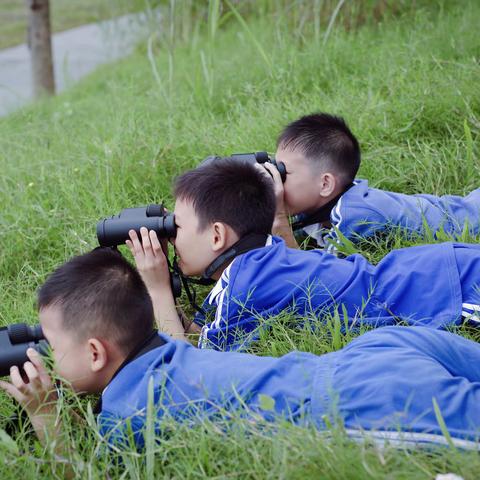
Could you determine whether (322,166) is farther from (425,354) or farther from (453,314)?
(425,354)

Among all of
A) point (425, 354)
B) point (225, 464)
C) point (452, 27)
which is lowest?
point (225, 464)

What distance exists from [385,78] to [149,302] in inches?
101

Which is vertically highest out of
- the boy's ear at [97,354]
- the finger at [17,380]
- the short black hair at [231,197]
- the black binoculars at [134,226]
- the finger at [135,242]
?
the short black hair at [231,197]

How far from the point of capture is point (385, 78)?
4160 millimetres

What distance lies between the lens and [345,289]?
2.37m

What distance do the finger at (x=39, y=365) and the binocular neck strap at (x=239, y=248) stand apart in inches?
27.2

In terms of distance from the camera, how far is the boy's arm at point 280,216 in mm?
2916

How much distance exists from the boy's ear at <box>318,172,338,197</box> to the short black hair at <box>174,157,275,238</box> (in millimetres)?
569

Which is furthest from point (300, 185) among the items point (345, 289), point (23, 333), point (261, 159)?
point (23, 333)

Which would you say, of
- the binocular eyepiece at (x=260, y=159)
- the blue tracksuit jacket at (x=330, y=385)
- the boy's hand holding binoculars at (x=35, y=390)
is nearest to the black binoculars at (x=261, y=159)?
the binocular eyepiece at (x=260, y=159)

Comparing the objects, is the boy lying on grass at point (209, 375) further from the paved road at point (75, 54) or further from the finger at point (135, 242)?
the paved road at point (75, 54)

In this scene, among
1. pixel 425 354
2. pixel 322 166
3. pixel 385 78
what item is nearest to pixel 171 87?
pixel 385 78

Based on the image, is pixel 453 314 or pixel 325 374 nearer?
pixel 325 374

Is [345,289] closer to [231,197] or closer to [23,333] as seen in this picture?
[231,197]
